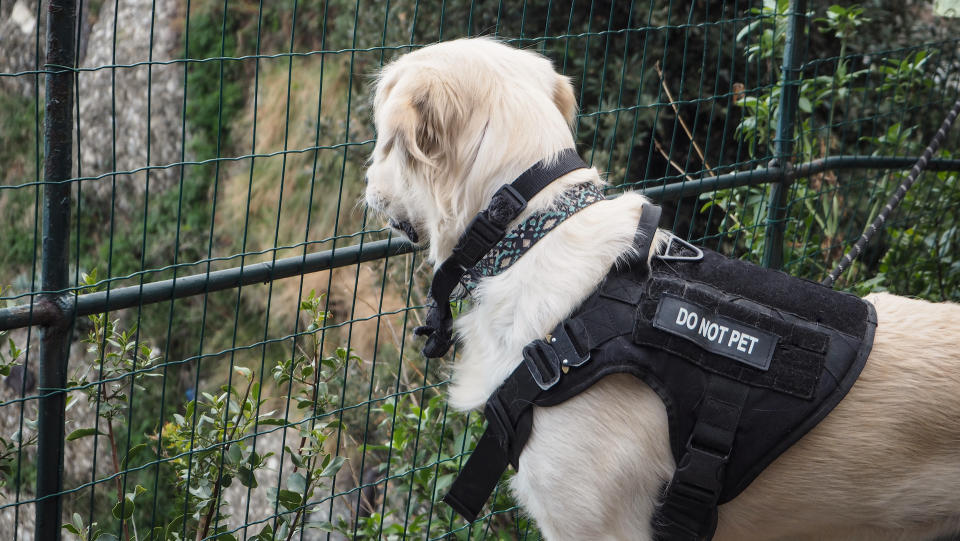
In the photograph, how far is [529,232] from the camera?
2021mm

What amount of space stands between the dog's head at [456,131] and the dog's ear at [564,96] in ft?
0.54

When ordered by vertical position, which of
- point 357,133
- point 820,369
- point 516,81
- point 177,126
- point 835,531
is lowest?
point 177,126

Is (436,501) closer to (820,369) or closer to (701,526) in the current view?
(701,526)

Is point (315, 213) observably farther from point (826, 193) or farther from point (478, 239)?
point (478, 239)

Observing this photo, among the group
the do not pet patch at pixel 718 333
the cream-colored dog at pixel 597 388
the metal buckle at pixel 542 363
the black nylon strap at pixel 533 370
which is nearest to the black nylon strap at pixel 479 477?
the black nylon strap at pixel 533 370

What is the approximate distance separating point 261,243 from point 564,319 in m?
7.10

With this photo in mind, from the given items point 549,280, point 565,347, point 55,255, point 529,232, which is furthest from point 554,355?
point 55,255

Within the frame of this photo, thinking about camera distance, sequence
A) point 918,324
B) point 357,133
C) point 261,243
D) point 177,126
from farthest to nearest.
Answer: point 177,126
point 261,243
point 357,133
point 918,324

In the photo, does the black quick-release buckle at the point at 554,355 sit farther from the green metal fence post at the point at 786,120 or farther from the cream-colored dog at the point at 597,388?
the green metal fence post at the point at 786,120

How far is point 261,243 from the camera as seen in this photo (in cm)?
867

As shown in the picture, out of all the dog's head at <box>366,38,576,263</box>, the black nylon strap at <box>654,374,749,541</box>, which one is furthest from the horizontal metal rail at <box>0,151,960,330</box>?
the black nylon strap at <box>654,374,749,541</box>

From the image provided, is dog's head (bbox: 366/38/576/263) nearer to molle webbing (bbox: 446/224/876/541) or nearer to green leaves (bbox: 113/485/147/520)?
molle webbing (bbox: 446/224/876/541)

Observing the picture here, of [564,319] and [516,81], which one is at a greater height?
[516,81]

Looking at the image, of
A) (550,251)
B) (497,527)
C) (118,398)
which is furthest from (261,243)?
(550,251)
